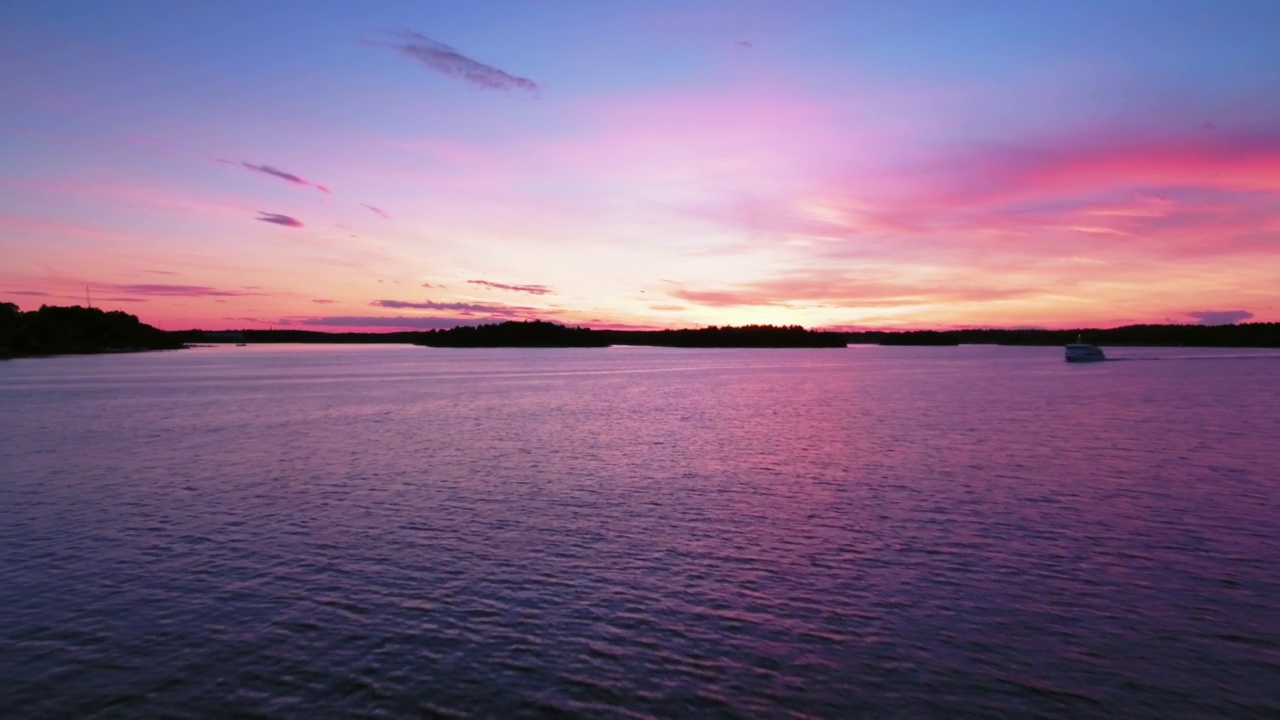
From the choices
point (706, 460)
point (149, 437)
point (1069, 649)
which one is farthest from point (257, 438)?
point (1069, 649)

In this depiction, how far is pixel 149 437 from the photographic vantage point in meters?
55.2

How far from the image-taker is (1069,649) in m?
16.6

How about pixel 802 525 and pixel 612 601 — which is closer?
pixel 612 601

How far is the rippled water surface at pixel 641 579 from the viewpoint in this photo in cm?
1480

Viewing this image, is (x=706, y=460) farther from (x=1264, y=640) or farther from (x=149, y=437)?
(x=149, y=437)

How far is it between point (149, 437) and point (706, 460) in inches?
1614

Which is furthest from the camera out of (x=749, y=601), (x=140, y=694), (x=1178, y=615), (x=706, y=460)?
(x=706, y=460)

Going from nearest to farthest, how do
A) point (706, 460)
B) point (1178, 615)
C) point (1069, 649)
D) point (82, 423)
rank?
point (1069, 649) < point (1178, 615) < point (706, 460) < point (82, 423)

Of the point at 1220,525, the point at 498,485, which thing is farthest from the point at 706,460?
the point at 1220,525

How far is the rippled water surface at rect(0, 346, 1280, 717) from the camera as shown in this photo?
14.8m

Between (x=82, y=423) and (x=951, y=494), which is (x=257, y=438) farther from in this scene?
(x=951, y=494)

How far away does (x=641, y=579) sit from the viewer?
71.2 feet

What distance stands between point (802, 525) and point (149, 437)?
4970 cm

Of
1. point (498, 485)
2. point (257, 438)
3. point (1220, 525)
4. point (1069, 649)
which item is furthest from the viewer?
point (257, 438)
